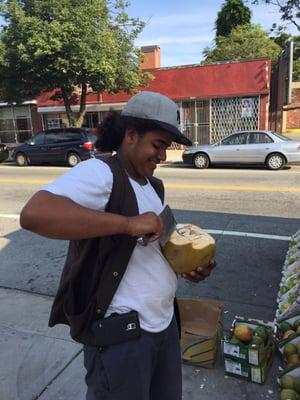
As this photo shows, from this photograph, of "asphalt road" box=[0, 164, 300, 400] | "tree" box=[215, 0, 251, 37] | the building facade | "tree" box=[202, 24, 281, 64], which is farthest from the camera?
"tree" box=[215, 0, 251, 37]

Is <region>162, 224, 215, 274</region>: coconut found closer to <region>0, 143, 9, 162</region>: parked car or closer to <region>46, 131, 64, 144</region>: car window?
<region>46, 131, 64, 144</region>: car window

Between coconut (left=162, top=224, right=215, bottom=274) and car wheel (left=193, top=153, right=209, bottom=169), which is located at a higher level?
coconut (left=162, top=224, right=215, bottom=274)

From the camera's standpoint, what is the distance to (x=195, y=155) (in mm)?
15000

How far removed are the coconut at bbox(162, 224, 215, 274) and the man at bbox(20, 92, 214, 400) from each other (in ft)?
0.17

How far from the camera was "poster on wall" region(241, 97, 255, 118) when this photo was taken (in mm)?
20344

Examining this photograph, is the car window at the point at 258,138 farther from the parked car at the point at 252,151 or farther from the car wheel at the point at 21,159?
the car wheel at the point at 21,159

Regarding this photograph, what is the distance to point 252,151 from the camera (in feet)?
46.1

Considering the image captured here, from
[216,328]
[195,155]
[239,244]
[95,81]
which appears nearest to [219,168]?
[195,155]

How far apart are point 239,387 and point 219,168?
40.1 ft

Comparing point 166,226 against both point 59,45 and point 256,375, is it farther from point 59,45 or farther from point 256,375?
point 59,45

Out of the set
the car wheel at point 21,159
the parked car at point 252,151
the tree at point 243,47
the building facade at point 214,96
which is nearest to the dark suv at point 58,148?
the car wheel at point 21,159

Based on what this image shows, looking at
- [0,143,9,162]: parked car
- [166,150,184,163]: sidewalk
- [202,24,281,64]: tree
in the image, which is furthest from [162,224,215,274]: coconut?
[202,24,281,64]: tree

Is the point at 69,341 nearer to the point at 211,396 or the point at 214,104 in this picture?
the point at 211,396

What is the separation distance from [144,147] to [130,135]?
7cm
